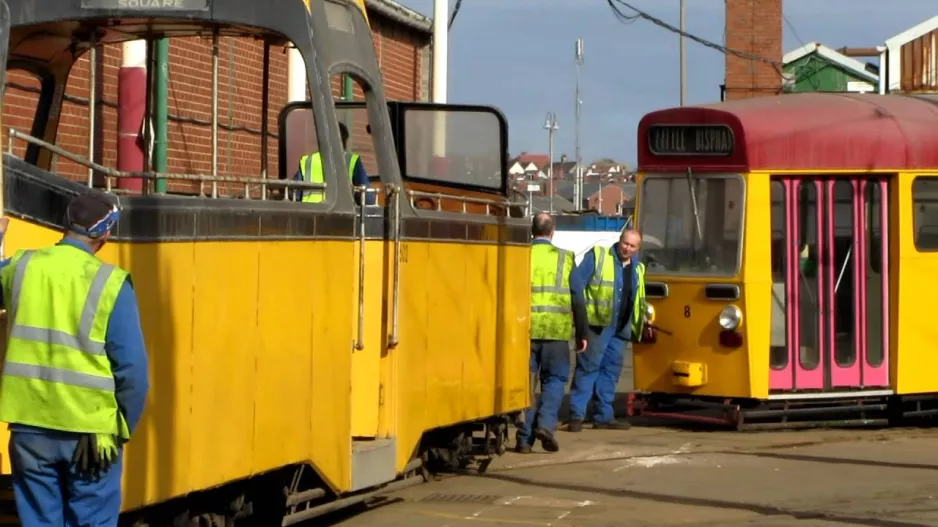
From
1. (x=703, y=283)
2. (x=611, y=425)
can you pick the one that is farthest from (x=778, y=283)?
(x=611, y=425)

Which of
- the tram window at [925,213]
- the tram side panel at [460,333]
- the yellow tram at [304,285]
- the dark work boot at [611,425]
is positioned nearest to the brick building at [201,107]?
the yellow tram at [304,285]

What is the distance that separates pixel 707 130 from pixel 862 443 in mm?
3011

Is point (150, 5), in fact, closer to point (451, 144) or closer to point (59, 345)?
point (59, 345)

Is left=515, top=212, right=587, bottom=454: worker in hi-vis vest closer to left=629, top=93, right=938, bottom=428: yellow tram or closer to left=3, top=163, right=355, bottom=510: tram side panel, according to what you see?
left=629, top=93, right=938, bottom=428: yellow tram

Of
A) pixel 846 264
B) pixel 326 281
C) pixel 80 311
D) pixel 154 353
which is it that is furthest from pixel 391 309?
pixel 846 264

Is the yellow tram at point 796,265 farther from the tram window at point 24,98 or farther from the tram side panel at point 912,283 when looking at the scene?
the tram window at point 24,98

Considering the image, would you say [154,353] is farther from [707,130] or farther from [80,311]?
[707,130]

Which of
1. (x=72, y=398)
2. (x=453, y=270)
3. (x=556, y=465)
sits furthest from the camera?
(x=556, y=465)

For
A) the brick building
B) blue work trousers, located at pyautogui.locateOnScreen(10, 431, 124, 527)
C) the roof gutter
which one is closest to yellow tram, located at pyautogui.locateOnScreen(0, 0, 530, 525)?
the brick building

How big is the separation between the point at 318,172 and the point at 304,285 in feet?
2.74

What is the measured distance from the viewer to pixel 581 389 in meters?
14.8

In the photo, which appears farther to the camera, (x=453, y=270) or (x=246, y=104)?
(x=453, y=270)

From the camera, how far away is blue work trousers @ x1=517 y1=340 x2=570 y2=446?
42.9ft

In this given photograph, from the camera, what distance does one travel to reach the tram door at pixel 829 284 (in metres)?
14.7
